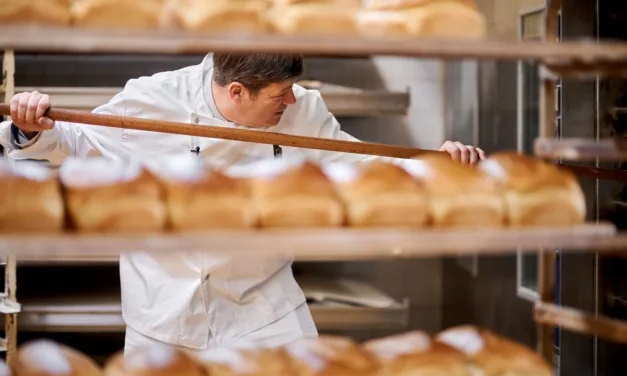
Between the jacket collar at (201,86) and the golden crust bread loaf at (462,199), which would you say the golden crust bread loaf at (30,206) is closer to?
the golden crust bread loaf at (462,199)

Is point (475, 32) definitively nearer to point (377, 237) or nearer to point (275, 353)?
point (377, 237)

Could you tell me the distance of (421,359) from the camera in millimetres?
1507

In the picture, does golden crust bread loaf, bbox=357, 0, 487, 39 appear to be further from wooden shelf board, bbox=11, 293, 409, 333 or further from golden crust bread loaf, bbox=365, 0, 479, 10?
wooden shelf board, bbox=11, 293, 409, 333

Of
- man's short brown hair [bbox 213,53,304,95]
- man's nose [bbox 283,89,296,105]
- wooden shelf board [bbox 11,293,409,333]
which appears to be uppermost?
man's short brown hair [bbox 213,53,304,95]

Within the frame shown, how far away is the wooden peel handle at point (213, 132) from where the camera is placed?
190 cm

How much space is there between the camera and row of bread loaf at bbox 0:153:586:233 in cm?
134

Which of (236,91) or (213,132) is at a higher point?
(236,91)

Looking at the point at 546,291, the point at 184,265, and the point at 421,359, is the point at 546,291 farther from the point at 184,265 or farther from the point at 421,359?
the point at 184,265

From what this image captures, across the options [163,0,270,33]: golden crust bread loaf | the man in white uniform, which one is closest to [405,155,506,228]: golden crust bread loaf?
[163,0,270,33]: golden crust bread loaf

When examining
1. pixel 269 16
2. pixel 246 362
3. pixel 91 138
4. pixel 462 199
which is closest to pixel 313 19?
pixel 269 16

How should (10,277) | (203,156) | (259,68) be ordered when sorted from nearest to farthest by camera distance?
(259,68) < (203,156) < (10,277)

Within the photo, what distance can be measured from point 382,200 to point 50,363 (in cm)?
68

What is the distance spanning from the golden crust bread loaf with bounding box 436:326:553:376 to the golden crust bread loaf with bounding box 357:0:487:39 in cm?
64

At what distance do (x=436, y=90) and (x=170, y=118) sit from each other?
6.00 feet
